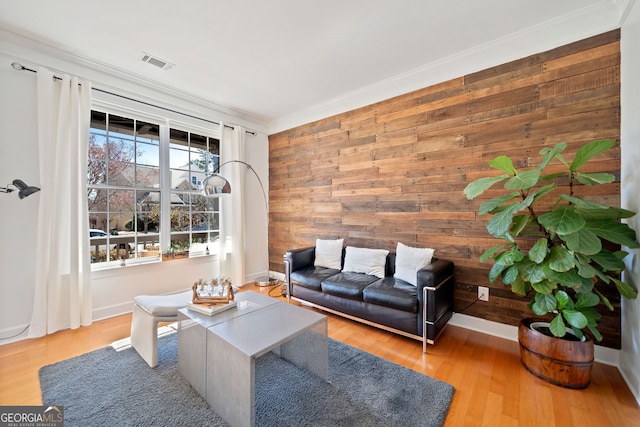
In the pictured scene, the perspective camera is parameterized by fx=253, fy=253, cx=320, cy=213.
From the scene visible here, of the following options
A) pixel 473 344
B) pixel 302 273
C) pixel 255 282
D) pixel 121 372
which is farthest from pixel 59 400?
pixel 473 344

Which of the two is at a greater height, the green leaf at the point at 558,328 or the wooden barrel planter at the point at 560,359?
the green leaf at the point at 558,328

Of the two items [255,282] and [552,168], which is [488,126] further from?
[255,282]

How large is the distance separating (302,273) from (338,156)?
1.77 m

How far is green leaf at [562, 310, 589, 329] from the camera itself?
1.68 meters

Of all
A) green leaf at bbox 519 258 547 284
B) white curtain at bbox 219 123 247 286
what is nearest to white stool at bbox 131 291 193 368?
white curtain at bbox 219 123 247 286

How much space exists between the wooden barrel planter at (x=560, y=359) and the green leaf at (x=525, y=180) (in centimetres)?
111

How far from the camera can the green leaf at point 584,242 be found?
5.08 ft

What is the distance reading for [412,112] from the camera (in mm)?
3043

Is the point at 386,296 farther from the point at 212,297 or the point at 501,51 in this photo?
the point at 501,51

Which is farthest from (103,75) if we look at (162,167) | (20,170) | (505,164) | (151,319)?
(505,164)

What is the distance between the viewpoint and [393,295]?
243 cm

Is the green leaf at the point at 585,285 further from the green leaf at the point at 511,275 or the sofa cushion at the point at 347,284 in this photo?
the sofa cushion at the point at 347,284

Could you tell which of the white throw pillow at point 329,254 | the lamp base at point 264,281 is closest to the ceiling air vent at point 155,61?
the white throw pillow at point 329,254

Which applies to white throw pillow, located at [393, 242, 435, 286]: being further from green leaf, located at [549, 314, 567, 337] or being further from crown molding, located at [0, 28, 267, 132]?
crown molding, located at [0, 28, 267, 132]
